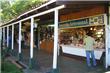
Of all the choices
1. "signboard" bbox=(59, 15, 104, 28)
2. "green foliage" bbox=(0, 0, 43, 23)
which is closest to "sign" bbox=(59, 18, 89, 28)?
"signboard" bbox=(59, 15, 104, 28)

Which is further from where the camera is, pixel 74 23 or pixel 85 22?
pixel 74 23

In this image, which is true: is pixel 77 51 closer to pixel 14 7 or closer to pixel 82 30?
pixel 82 30

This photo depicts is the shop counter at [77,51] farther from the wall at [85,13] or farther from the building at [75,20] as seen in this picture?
the wall at [85,13]

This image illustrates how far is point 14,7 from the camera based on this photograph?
37.6m

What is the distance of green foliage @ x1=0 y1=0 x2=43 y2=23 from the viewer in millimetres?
34719

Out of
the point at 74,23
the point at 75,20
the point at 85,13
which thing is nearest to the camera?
the point at 85,13

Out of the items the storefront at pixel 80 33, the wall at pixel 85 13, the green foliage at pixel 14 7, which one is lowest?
the storefront at pixel 80 33

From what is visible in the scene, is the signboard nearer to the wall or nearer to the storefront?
the storefront

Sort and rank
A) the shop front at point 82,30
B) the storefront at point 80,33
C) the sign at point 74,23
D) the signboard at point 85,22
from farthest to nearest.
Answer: the sign at point 74,23 < the storefront at point 80,33 < the signboard at point 85,22 < the shop front at point 82,30

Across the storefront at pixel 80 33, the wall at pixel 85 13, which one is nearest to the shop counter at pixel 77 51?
the storefront at pixel 80 33

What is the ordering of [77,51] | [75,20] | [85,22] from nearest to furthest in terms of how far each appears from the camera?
[85,22] < [77,51] < [75,20]

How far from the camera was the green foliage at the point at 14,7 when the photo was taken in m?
34.7

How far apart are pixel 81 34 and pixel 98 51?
2.73m

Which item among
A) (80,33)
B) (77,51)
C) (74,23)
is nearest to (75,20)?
(74,23)
